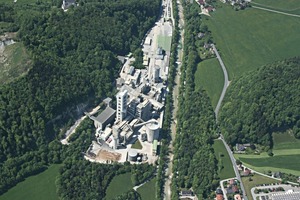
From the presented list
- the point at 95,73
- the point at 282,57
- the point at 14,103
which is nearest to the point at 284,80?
the point at 282,57

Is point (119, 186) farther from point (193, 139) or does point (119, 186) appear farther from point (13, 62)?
point (13, 62)

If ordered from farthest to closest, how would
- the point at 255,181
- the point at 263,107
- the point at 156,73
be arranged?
the point at 156,73 < the point at 263,107 < the point at 255,181

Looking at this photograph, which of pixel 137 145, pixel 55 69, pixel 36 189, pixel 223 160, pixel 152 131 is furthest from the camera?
pixel 55 69

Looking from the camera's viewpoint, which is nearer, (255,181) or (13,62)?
(255,181)

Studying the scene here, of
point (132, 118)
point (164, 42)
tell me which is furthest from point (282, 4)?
point (132, 118)

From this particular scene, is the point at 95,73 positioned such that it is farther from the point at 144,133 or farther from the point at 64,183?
the point at 64,183

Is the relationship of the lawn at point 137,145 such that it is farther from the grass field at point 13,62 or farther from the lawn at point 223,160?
the grass field at point 13,62

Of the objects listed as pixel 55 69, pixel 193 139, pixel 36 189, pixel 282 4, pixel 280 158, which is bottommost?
pixel 36 189
